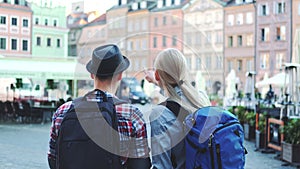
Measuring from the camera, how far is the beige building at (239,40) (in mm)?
36562

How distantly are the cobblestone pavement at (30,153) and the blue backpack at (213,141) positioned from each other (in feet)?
14.9

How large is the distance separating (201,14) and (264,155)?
27.1 metres

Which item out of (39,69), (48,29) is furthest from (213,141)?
(39,69)

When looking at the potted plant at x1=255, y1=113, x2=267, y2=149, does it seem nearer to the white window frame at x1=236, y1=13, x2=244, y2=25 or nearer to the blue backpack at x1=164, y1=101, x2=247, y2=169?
the blue backpack at x1=164, y1=101, x2=247, y2=169

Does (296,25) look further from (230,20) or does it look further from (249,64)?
(249,64)

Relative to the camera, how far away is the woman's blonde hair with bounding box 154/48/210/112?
6.85 feet

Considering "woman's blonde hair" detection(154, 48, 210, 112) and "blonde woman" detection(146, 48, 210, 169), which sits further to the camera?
"woman's blonde hair" detection(154, 48, 210, 112)

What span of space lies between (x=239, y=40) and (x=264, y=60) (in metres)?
3.97

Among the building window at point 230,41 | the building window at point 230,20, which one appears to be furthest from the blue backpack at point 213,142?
the building window at point 230,41

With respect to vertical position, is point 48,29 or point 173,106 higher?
point 48,29

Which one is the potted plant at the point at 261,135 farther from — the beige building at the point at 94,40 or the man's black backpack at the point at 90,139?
the man's black backpack at the point at 90,139

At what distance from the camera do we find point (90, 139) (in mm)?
1831

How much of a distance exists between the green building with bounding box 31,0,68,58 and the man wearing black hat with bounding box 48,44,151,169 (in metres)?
7.23

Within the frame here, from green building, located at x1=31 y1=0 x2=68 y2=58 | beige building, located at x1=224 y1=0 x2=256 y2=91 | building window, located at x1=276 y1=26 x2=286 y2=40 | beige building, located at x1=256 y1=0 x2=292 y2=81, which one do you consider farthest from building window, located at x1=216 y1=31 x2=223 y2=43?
green building, located at x1=31 y1=0 x2=68 y2=58
